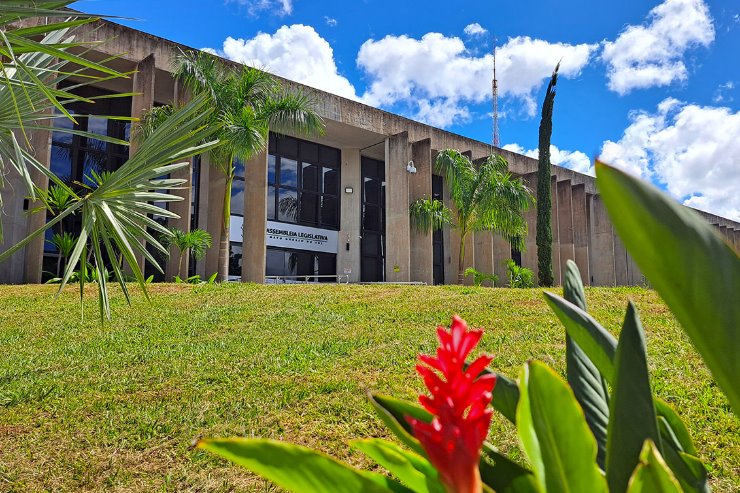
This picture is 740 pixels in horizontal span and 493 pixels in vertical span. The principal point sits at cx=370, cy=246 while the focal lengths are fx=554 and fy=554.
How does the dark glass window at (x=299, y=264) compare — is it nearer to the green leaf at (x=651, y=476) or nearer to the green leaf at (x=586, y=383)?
the green leaf at (x=586, y=383)

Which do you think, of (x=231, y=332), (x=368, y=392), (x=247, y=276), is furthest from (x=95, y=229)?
(x=247, y=276)

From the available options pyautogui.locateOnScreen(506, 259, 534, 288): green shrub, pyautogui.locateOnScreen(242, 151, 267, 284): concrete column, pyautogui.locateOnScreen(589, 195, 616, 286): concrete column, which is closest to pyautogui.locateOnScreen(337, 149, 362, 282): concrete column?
pyautogui.locateOnScreen(242, 151, 267, 284): concrete column

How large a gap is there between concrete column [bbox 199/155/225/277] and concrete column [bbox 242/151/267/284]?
0.83 metres

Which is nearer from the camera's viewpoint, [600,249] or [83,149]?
[83,149]

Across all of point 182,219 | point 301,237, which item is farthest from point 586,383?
point 301,237

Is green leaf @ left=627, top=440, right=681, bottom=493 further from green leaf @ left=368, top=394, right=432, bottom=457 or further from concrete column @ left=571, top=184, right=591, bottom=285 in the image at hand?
concrete column @ left=571, top=184, right=591, bottom=285

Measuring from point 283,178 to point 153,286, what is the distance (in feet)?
35.8

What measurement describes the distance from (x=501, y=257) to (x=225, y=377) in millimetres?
20727

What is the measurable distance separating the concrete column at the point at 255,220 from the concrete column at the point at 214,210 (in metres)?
0.83

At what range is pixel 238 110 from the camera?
15.2 m

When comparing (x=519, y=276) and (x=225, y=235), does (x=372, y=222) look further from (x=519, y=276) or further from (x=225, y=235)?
(x=225, y=235)

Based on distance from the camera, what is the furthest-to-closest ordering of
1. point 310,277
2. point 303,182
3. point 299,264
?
point 303,182
point 299,264
point 310,277

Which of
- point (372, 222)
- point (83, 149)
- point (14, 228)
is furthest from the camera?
point (372, 222)

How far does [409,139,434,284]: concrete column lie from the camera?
850 inches
